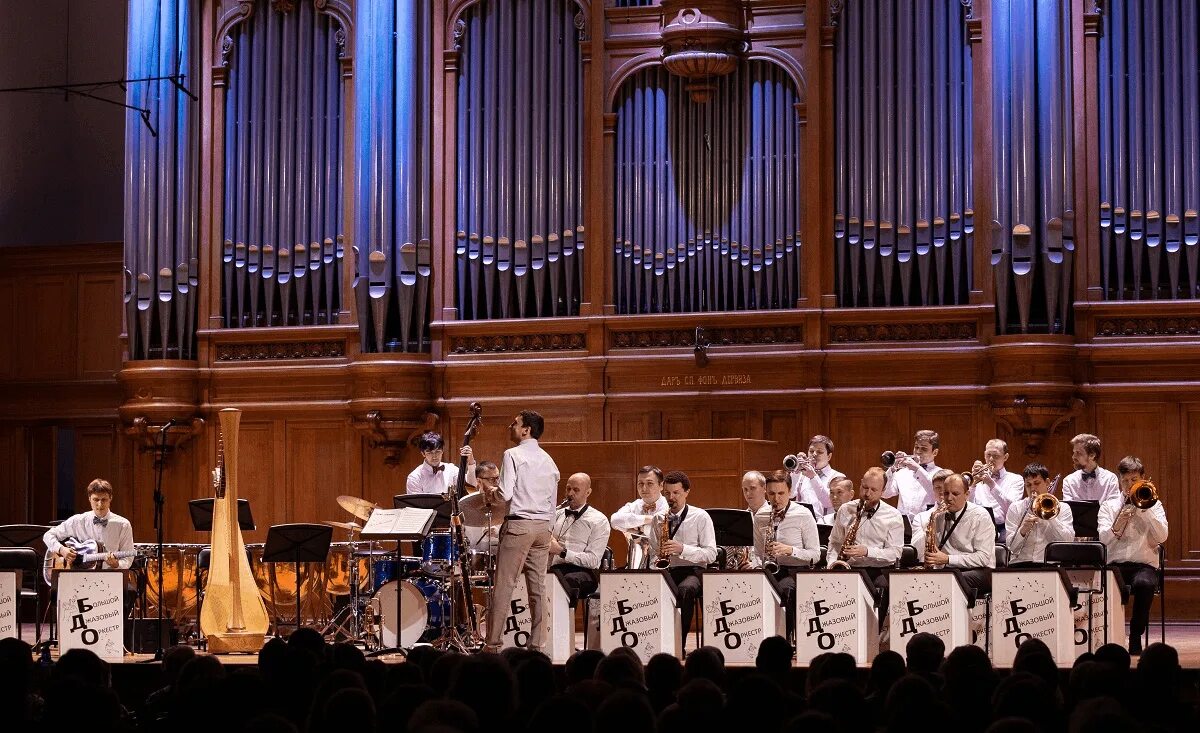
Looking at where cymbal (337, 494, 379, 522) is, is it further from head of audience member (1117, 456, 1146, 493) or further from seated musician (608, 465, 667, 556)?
Answer: head of audience member (1117, 456, 1146, 493)

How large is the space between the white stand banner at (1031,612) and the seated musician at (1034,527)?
0.70m

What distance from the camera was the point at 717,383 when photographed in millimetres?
13945

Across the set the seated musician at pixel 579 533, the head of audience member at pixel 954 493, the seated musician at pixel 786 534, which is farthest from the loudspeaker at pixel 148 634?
the head of audience member at pixel 954 493

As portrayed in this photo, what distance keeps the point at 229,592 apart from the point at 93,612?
3.00 feet

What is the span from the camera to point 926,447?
491 inches

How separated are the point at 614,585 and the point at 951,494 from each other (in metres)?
2.21

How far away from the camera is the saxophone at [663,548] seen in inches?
426

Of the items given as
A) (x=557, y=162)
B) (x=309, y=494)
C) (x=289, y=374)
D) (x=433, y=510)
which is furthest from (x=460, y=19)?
(x=433, y=510)

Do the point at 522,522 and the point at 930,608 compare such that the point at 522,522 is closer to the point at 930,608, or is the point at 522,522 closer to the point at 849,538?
the point at 849,538

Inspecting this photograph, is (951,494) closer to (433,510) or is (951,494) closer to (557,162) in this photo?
(433,510)

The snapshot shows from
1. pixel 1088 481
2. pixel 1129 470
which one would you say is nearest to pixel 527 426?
pixel 1129 470

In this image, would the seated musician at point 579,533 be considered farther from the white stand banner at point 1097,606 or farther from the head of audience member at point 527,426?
the white stand banner at point 1097,606

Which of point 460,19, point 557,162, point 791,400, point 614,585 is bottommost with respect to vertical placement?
point 614,585

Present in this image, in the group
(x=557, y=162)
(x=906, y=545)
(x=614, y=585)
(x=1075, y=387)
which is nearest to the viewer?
(x=614, y=585)
